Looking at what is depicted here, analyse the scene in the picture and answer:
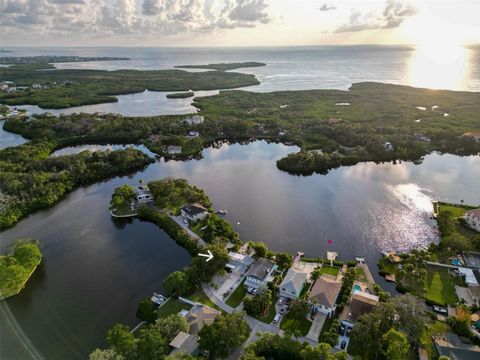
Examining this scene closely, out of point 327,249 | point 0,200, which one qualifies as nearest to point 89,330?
point 327,249

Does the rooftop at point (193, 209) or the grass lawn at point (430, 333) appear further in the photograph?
the rooftop at point (193, 209)

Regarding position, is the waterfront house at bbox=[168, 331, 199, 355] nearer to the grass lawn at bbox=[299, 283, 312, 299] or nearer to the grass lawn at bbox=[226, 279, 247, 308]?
the grass lawn at bbox=[226, 279, 247, 308]

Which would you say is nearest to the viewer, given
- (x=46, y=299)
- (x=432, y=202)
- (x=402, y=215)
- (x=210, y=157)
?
(x=46, y=299)

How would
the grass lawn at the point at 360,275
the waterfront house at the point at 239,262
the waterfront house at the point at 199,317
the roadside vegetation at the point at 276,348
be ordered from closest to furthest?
the roadside vegetation at the point at 276,348 < the waterfront house at the point at 199,317 < the grass lawn at the point at 360,275 < the waterfront house at the point at 239,262

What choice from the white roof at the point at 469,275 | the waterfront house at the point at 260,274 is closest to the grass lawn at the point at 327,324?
the waterfront house at the point at 260,274

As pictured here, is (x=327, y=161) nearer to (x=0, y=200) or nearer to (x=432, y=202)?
(x=432, y=202)

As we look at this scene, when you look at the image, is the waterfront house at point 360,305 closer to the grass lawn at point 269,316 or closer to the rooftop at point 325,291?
the rooftop at point 325,291

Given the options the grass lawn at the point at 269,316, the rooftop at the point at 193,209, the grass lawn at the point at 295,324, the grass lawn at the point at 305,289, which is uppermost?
the rooftop at the point at 193,209
